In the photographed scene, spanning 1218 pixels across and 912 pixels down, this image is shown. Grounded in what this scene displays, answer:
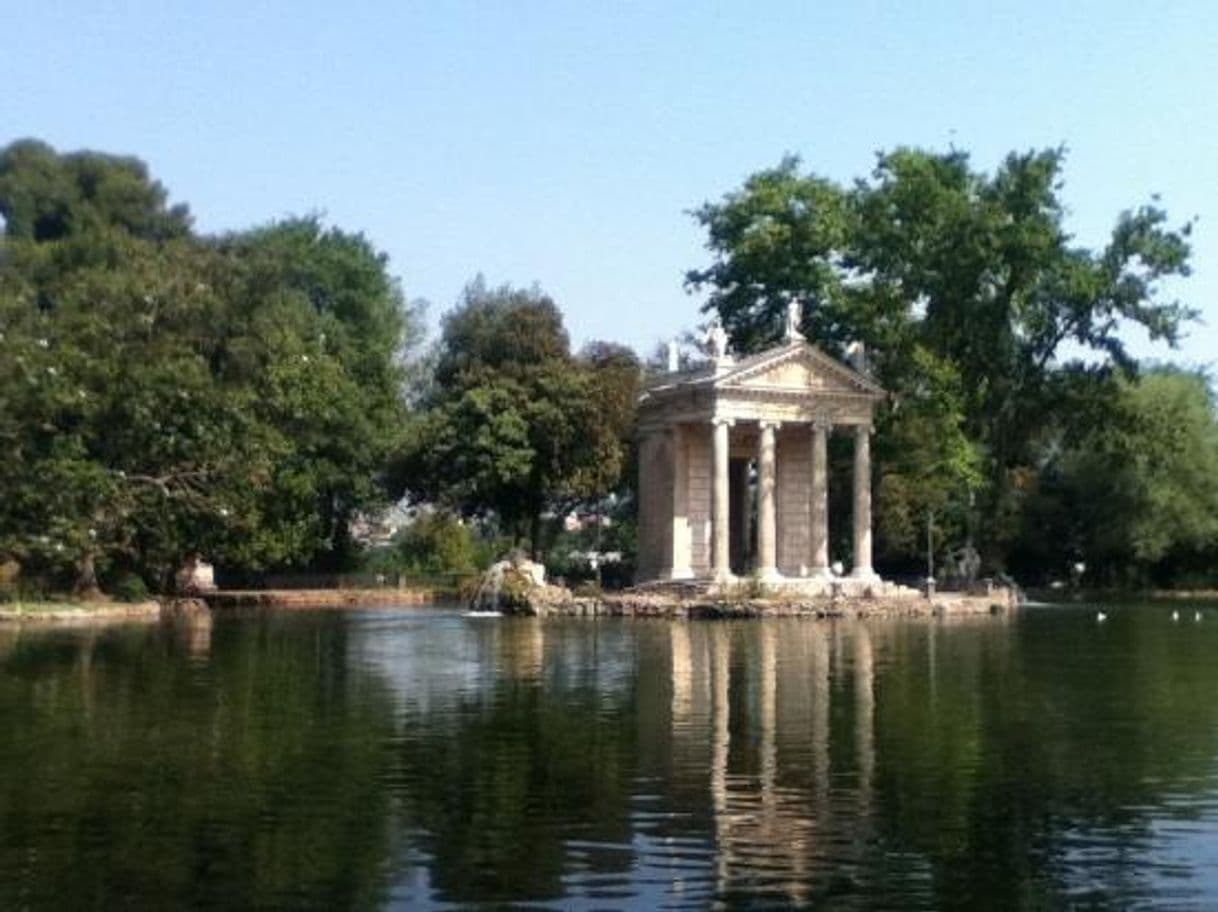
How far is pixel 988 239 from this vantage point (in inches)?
2721

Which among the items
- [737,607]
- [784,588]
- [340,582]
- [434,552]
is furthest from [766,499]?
[434,552]

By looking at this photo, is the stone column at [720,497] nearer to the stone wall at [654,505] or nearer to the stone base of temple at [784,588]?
the stone base of temple at [784,588]

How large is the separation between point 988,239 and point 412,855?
196ft

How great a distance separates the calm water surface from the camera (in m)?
12.1

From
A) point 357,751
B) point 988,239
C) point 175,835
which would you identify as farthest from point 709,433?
point 175,835

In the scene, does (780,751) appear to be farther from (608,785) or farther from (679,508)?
(679,508)

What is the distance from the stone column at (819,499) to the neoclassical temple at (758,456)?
0.04 m

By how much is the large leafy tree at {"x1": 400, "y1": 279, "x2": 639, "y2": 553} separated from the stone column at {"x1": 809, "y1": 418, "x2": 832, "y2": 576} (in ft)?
42.0

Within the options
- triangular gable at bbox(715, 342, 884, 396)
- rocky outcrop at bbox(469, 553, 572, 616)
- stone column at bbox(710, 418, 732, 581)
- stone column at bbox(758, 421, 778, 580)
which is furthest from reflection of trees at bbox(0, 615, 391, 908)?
stone column at bbox(758, 421, 778, 580)

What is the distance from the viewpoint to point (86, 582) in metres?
60.8

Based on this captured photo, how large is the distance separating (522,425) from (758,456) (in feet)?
42.8

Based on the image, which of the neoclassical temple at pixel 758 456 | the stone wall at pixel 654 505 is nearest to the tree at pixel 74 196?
the stone wall at pixel 654 505

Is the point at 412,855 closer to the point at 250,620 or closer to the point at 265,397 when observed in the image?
the point at 250,620

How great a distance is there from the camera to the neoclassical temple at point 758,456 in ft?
211
